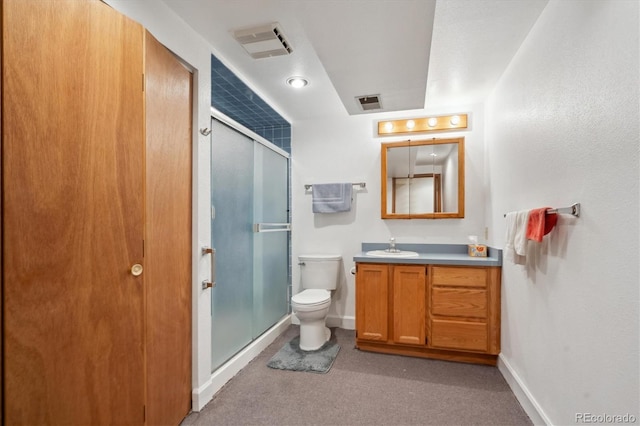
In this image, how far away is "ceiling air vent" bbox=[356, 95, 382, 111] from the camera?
239 centimetres

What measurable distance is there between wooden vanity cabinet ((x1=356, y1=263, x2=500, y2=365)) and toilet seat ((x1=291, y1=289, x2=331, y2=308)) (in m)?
0.31

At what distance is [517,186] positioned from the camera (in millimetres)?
1930

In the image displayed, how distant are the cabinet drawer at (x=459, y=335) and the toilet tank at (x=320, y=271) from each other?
3.36ft

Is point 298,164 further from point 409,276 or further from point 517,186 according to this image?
point 517,186

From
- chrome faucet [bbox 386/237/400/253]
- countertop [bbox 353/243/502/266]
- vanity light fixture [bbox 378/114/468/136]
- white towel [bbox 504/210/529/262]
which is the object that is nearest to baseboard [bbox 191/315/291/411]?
countertop [bbox 353/243/502/266]

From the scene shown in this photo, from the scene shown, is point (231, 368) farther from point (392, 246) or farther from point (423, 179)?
point (423, 179)

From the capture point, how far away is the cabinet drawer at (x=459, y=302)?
A: 2.32 meters

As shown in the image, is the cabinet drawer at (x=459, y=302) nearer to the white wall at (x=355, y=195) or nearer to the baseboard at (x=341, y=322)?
the white wall at (x=355, y=195)

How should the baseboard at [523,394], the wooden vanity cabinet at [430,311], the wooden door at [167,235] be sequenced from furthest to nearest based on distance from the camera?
the wooden vanity cabinet at [430,311] → the baseboard at [523,394] → the wooden door at [167,235]

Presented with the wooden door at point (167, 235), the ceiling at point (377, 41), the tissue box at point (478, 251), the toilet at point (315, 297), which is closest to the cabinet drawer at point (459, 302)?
the tissue box at point (478, 251)

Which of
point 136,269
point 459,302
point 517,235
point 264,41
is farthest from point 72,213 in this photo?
point 459,302

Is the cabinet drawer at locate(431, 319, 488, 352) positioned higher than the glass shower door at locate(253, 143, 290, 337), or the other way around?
the glass shower door at locate(253, 143, 290, 337)

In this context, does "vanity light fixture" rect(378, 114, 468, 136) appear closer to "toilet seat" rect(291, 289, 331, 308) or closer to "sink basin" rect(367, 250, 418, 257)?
"sink basin" rect(367, 250, 418, 257)

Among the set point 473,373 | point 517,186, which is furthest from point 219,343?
point 517,186
